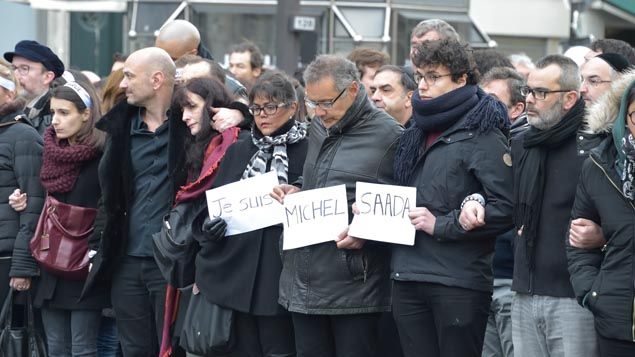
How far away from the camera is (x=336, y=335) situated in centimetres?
663

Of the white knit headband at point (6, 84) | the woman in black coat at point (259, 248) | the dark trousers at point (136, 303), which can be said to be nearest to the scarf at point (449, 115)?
the woman in black coat at point (259, 248)

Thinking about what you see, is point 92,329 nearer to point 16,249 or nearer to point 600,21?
point 16,249

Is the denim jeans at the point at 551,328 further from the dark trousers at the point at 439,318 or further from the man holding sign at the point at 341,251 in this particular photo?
the man holding sign at the point at 341,251

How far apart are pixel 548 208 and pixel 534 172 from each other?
19 cm

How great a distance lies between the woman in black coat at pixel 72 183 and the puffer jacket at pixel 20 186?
0.15 meters

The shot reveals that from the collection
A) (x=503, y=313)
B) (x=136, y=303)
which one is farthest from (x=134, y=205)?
(x=503, y=313)

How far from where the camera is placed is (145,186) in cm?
772

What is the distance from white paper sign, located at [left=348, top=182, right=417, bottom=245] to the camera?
6301 mm

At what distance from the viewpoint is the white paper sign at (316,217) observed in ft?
21.5

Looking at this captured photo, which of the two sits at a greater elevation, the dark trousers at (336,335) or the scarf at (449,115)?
the scarf at (449,115)

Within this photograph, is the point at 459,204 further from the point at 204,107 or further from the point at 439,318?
the point at 204,107

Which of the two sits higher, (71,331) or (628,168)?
(628,168)

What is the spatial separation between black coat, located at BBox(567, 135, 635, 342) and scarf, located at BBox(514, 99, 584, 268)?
299 mm

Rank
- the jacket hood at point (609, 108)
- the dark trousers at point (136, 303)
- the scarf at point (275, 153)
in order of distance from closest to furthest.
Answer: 1. the jacket hood at point (609, 108)
2. the scarf at point (275, 153)
3. the dark trousers at point (136, 303)
